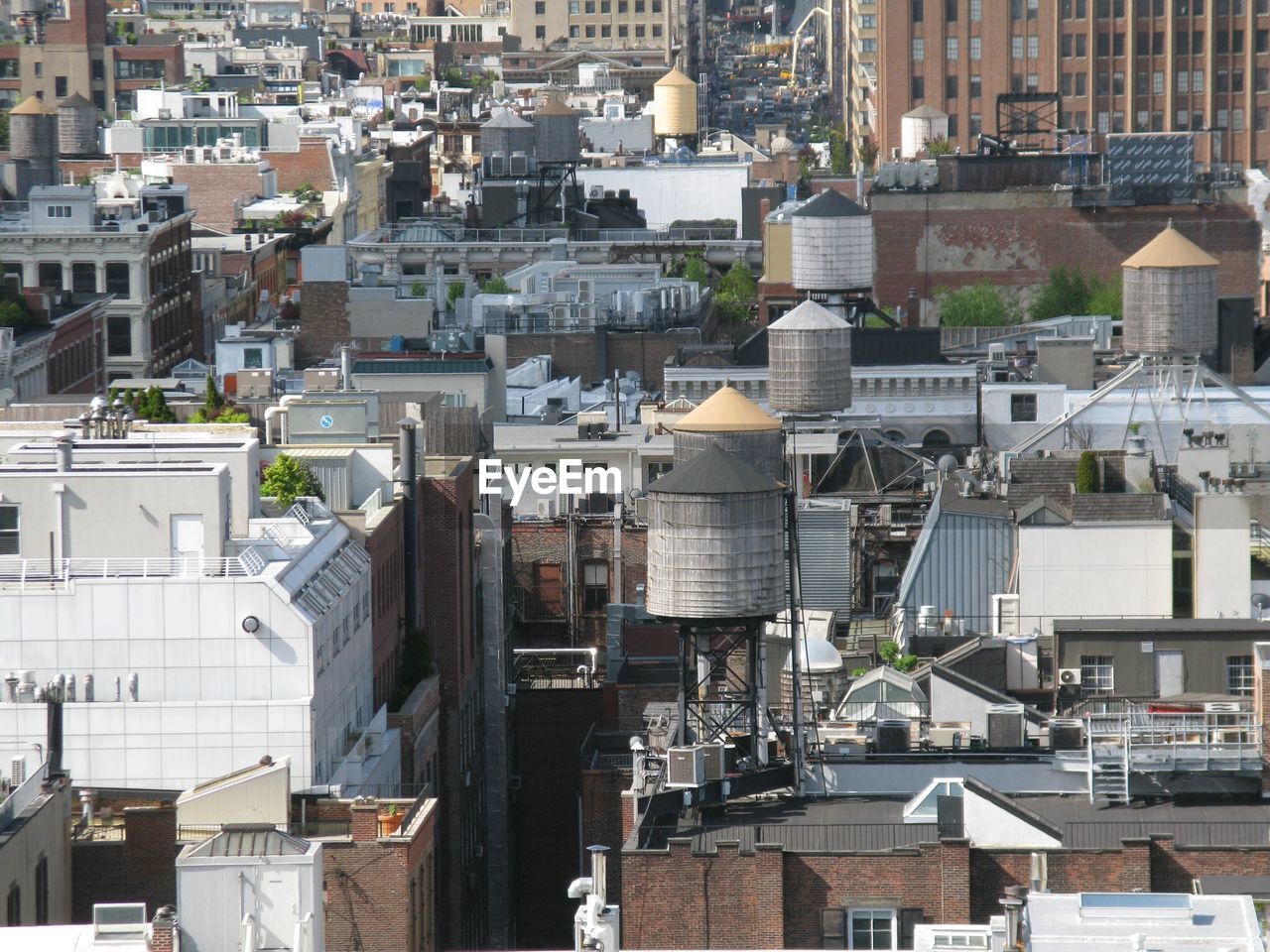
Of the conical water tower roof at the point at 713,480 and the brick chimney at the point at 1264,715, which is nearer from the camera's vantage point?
the brick chimney at the point at 1264,715

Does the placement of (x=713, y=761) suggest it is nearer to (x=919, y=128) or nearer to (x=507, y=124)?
(x=507, y=124)

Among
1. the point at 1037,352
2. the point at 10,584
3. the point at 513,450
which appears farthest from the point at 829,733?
the point at 1037,352

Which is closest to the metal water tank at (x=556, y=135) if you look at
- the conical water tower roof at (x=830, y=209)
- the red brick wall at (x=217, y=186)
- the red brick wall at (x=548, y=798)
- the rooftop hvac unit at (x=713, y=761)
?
the red brick wall at (x=217, y=186)

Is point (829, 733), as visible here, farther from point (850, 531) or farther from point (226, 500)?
point (850, 531)

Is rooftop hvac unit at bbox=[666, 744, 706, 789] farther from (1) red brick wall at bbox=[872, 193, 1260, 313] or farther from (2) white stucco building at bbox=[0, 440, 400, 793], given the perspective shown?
(1) red brick wall at bbox=[872, 193, 1260, 313]

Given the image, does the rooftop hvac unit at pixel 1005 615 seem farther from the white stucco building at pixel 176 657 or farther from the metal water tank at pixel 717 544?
the white stucco building at pixel 176 657

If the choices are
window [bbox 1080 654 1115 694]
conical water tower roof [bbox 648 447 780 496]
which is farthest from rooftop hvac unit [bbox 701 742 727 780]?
window [bbox 1080 654 1115 694]
